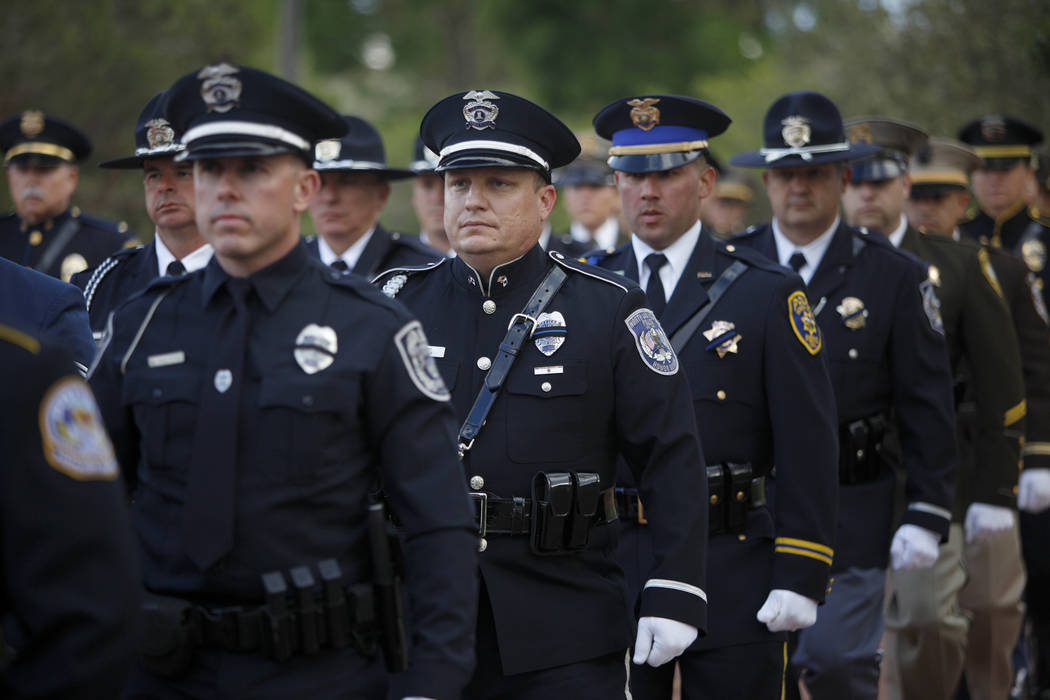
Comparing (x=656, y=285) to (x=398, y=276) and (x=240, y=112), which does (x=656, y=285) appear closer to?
(x=398, y=276)

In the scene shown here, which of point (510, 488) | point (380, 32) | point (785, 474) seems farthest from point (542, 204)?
point (380, 32)

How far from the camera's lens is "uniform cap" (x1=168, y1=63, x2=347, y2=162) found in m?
3.43

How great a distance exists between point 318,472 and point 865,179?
16.1 feet

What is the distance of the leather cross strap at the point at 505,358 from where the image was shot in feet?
14.1

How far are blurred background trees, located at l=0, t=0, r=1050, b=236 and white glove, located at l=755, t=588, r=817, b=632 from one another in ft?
26.8

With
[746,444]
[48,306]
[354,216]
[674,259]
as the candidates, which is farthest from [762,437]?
[354,216]

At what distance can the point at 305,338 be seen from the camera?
343cm

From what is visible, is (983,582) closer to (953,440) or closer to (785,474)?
(953,440)

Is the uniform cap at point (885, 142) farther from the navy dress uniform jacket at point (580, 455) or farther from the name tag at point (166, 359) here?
the name tag at point (166, 359)

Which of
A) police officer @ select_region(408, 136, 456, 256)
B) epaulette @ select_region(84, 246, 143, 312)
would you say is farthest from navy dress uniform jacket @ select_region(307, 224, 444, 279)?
epaulette @ select_region(84, 246, 143, 312)

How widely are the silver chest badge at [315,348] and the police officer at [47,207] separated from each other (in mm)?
5793

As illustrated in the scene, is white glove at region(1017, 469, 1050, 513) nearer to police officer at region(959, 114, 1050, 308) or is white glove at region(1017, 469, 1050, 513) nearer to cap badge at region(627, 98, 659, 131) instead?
police officer at region(959, 114, 1050, 308)

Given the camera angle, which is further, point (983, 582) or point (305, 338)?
point (983, 582)

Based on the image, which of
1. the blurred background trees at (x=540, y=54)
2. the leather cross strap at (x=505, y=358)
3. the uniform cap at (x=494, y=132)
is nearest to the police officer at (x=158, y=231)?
the uniform cap at (x=494, y=132)
